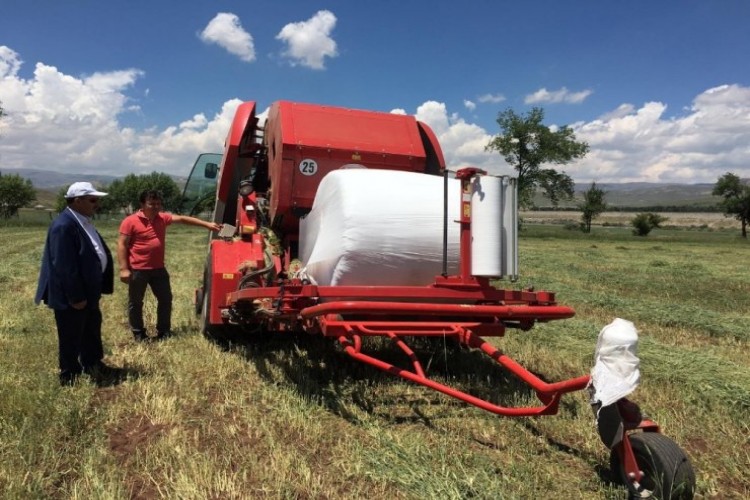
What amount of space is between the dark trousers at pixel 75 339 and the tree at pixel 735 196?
213 feet

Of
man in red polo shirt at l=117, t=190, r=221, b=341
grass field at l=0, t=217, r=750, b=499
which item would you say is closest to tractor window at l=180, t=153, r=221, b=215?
man in red polo shirt at l=117, t=190, r=221, b=341

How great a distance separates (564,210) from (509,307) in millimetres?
206127

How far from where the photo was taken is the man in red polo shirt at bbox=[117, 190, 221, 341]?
20.8ft

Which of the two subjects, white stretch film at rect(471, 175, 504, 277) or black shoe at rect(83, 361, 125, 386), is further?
black shoe at rect(83, 361, 125, 386)

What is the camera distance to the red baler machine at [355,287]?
2.86 m

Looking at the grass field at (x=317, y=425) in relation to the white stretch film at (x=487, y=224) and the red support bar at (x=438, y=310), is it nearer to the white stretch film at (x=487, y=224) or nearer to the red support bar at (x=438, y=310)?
the red support bar at (x=438, y=310)

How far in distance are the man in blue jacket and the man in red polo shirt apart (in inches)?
52.6

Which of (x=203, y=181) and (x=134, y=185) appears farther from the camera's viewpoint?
(x=134, y=185)

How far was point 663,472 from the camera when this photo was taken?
2.66 m

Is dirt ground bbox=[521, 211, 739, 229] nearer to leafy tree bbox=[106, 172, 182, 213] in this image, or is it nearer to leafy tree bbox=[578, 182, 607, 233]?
leafy tree bbox=[578, 182, 607, 233]

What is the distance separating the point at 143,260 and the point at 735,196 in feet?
215

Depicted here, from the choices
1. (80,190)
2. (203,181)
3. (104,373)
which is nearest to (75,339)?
(104,373)

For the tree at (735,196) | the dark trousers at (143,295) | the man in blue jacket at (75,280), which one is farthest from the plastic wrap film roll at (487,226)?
the tree at (735,196)

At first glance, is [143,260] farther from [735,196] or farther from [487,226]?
[735,196]
